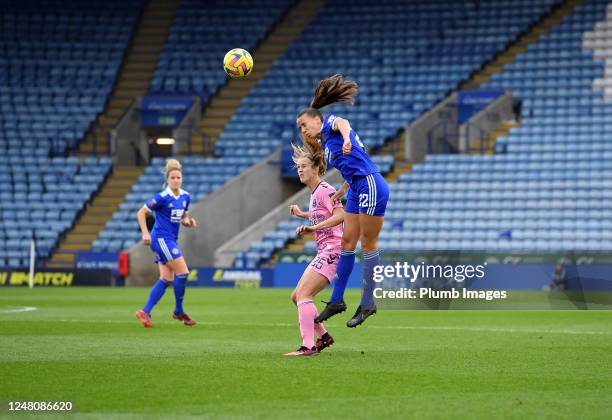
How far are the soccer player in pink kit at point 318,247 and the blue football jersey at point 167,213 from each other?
17.1ft

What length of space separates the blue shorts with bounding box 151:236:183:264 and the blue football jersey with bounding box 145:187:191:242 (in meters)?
0.07

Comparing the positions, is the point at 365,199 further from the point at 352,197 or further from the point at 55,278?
the point at 55,278

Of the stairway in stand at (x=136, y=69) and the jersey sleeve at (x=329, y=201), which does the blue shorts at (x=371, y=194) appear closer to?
the jersey sleeve at (x=329, y=201)

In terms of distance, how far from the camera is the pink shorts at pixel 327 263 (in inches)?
410

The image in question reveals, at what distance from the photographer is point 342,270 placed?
10.4 m

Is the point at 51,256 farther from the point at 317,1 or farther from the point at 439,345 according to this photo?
the point at 439,345

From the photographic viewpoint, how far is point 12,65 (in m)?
39.9

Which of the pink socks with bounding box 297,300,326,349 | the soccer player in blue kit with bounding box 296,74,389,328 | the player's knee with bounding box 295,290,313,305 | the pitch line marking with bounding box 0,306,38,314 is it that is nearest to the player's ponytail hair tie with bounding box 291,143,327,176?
the soccer player in blue kit with bounding box 296,74,389,328

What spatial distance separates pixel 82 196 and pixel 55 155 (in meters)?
2.25

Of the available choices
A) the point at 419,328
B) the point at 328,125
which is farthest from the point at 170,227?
the point at 328,125

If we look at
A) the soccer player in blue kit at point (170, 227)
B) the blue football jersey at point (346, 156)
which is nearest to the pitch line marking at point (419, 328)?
the soccer player in blue kit at point (170, 227)

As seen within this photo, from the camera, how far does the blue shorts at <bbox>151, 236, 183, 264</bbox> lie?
1565 cm

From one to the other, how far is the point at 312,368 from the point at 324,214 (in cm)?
187

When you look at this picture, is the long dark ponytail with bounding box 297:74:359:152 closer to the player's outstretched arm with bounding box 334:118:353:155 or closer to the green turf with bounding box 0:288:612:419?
the player's outstretched arm with bounding box 334:118:353:155
